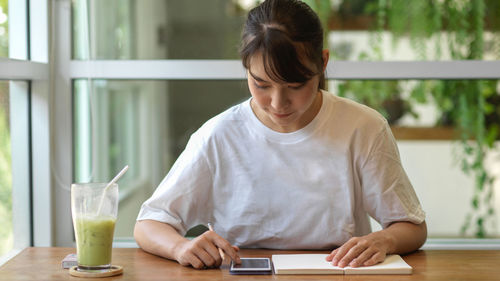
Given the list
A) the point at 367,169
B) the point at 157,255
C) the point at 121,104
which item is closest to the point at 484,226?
the point at 367,169

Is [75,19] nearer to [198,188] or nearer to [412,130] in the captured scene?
[198,188]

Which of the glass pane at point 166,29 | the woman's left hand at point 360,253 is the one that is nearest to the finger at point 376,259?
the woman's left hand at point 360,253

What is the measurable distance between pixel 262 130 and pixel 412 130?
1.10 meters

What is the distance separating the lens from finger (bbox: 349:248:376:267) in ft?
4.12

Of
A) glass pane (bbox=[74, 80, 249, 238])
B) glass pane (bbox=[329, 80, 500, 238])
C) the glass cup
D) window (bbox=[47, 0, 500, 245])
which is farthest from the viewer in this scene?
glass pane (bbox=[329, 80, 500, 238])

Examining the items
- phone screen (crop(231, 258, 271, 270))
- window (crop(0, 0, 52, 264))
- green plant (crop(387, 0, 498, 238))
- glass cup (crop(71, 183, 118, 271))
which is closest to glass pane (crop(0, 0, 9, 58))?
window (crop(0, 0, 52, 264))

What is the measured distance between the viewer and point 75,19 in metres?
2.04

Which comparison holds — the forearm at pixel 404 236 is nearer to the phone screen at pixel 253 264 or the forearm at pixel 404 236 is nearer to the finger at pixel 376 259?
the finger at pixel 376 259

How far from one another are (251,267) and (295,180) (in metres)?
0.37

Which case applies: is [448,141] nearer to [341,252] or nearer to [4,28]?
[341,252]

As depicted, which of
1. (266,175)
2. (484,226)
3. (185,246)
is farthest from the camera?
(484,226)

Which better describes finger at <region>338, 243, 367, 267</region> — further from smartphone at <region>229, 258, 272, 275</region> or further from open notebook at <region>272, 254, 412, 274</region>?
smartphone at <region>229, 258, 272, 275</region>

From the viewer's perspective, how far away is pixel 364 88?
2240 millimetres

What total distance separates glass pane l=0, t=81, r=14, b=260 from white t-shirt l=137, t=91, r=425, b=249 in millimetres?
492
